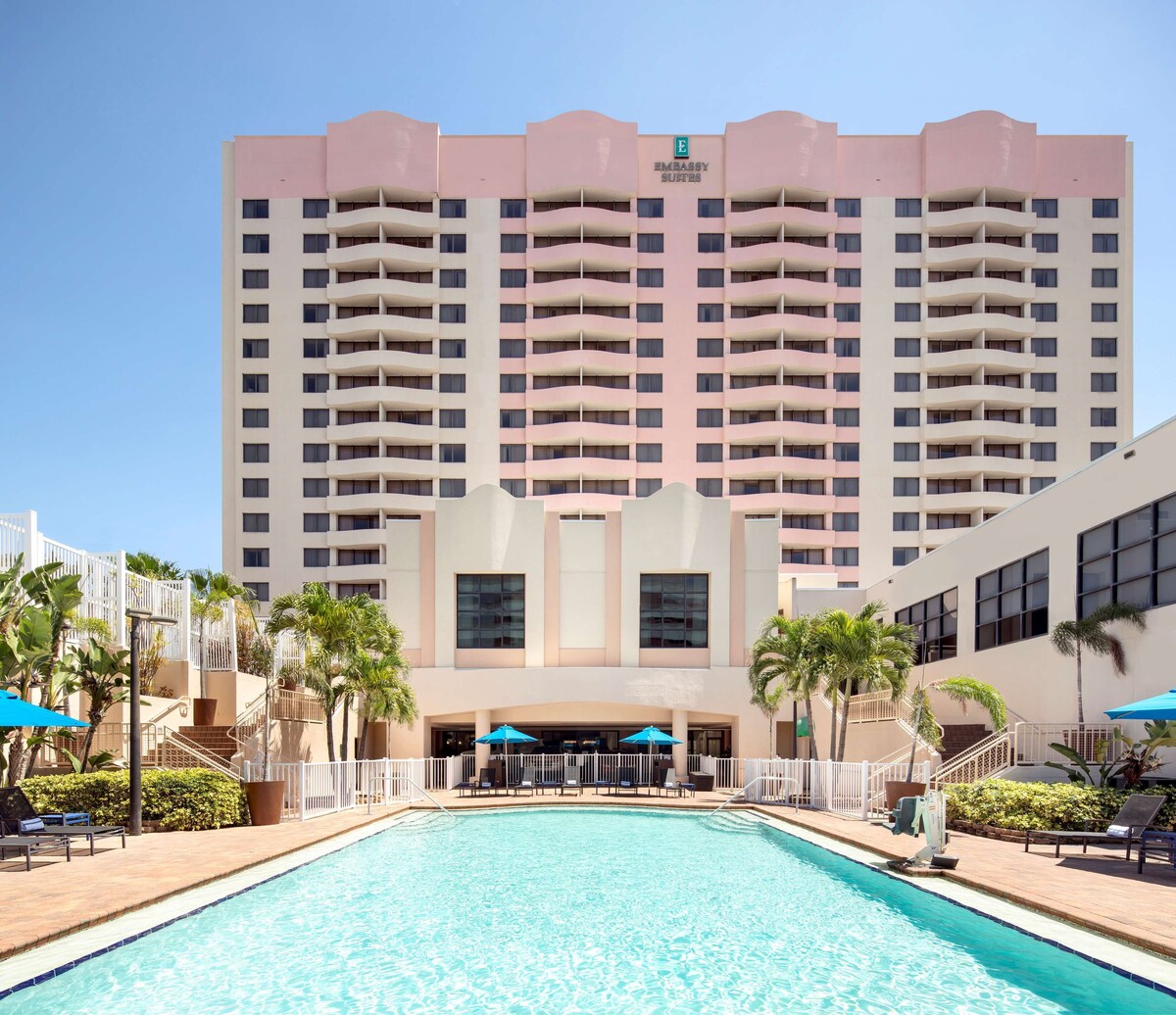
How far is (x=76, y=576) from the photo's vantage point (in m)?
19.4

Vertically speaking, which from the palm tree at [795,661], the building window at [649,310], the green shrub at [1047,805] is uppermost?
the building window at [649,310]

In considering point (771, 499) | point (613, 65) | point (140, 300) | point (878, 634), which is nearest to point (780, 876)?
point (878, 634)

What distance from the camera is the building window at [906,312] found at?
201 feet

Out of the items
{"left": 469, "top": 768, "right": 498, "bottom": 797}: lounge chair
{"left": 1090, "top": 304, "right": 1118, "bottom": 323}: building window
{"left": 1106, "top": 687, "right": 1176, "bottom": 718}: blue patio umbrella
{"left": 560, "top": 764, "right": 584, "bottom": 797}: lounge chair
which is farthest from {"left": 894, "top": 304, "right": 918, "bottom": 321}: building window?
{"left": 1106, "top": 687, "right": 1176, "bottom": 718}: blue patio umbrella

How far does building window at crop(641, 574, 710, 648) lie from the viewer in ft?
124

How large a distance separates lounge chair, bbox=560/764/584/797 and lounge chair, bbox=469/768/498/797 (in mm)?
2119

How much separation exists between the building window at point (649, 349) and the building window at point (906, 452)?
50.3 feet

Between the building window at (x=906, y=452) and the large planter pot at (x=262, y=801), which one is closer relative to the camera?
the large planter pot at (x=262, y=801)

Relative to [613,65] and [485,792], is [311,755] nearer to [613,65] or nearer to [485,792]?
[485,792]

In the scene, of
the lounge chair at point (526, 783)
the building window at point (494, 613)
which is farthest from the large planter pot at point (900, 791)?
the building window at point (494, 613)

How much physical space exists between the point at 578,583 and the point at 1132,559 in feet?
66.4

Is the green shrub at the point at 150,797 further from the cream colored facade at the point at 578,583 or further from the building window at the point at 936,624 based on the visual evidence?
the building window at the point at 936,624

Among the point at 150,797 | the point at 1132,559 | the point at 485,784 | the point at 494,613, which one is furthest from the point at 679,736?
the point at 150,797

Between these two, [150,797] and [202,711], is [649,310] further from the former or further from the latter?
[150,797]
